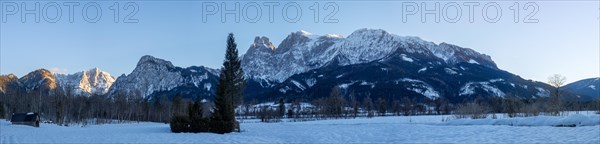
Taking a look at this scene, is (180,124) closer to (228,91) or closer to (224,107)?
(224,107)

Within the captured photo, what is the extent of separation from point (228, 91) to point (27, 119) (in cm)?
5230

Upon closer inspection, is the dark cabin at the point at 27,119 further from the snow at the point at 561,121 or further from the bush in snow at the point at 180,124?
the snow at the point at 561,121

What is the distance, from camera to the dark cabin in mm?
81675

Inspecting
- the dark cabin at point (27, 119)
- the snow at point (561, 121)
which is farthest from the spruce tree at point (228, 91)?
the dark cabin at point (27, 119)

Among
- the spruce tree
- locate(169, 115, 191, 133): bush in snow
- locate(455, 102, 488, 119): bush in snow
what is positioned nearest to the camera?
locate(169, 115, 191, 133): bush in snow

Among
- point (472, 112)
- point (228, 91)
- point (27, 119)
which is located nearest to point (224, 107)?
point (228, 91)

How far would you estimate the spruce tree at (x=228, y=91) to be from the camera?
43.4m

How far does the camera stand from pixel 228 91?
51312 millimetres

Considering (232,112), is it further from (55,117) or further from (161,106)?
(161,106)

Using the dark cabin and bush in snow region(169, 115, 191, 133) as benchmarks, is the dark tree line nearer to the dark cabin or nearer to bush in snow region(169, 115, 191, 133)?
bush in snow region(169, 115, 191, 133)

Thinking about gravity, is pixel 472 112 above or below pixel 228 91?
below

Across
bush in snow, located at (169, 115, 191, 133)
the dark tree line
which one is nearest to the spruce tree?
the dark tree line

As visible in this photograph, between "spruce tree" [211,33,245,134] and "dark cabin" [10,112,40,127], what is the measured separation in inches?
1796

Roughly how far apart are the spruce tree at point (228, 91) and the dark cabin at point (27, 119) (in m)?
45.6
